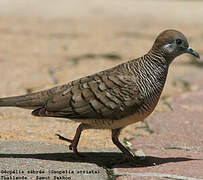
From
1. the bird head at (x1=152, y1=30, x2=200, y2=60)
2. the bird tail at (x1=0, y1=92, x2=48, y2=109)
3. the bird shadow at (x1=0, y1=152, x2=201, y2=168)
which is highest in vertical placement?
the bird head at (x1=152, y1=30, x2=200, y2=60)

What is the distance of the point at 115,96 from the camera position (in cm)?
453

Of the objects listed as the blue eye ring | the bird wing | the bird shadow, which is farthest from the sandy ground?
the blue eye ring

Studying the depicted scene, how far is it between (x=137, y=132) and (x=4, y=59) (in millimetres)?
4483

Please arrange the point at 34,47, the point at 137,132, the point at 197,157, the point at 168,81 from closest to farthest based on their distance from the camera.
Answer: the point at 197,157 < the point at 137,132 < the point at 168,81 < the point at 34,47

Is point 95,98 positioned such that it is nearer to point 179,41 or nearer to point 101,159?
point 101,159

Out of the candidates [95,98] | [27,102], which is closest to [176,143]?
[95,98]

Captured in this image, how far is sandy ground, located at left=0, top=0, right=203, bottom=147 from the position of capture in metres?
5.99

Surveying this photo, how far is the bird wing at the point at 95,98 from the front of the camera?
4.49 metres

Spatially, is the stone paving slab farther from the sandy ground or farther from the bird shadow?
the sandy ground

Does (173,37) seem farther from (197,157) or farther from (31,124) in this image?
(31,124)

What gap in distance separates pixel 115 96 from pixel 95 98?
0.59 ft

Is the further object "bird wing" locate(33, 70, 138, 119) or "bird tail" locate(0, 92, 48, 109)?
"bird tail" locate(0, 92, 48, 109)

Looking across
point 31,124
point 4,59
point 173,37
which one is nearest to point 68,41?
point 4,59

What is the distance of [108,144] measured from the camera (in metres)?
5.30
